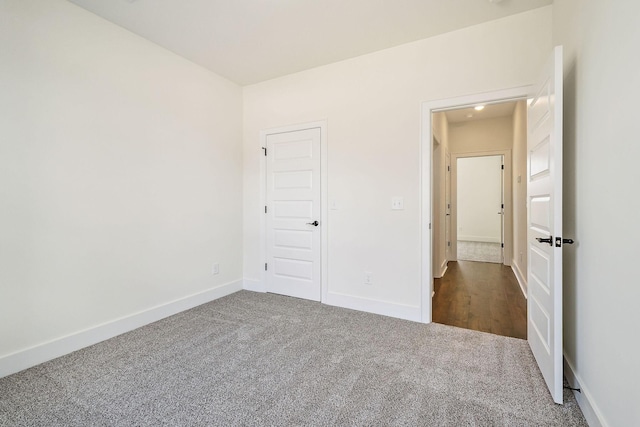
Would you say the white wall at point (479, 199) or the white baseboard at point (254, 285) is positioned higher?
the white wall at point (479, 199)

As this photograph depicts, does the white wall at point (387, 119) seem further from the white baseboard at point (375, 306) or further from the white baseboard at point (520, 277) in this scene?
the white baseboard at point (520, 277)

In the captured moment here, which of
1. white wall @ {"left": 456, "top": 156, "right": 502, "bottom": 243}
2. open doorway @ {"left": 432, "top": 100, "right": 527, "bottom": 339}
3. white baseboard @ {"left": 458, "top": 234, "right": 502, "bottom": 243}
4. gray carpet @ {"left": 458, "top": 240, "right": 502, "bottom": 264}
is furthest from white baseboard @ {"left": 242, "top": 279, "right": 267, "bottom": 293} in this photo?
white baseboard @ {"left": 458, "top": 234, "right": 502, "bottom": 243}

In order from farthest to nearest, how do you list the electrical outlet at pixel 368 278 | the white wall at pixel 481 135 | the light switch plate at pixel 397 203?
the white wall at pixel 481 135
the electrical outlet at pixel 368 278
the light switch plate at pixel 397 203

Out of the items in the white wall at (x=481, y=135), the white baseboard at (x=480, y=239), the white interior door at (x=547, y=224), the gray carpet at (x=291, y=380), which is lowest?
the gray carpet at (x=291, y=380)

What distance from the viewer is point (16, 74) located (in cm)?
197

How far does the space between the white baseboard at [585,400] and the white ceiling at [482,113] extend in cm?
394

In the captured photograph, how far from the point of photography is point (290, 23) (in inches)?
97.7

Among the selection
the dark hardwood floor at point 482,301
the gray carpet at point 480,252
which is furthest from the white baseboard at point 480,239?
the dark hardwood floor at point 482,301

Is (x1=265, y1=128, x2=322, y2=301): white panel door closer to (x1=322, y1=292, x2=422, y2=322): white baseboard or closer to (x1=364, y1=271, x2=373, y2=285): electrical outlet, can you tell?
A: (x1=322, y1=292, x2=422, y2=322): white baseboard

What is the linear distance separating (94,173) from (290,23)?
2.10m

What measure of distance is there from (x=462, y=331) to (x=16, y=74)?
3983 millimetres

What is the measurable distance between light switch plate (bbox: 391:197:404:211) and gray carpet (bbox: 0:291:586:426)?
112 centimetres

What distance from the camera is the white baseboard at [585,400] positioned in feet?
4.48

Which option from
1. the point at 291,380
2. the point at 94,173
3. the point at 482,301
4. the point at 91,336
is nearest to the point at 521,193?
the point at 482,301
